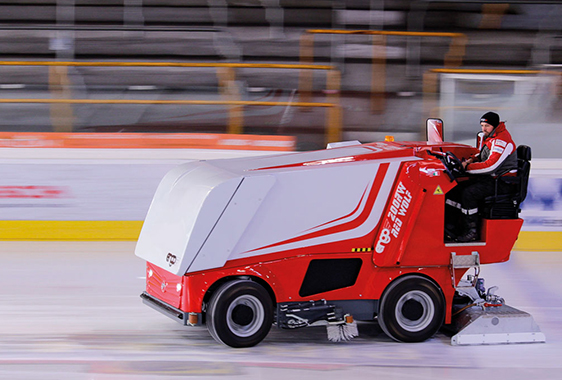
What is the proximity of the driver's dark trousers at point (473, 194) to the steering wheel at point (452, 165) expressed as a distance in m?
0.16

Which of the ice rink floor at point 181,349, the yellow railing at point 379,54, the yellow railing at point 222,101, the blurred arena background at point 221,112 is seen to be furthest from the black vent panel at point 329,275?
the yellow railing at point 379,54

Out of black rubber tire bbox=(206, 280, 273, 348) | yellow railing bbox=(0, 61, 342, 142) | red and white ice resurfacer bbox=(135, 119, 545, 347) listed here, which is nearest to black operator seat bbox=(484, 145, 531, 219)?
red and white ice resurfacer bbox=(135, 119, 545, 347)

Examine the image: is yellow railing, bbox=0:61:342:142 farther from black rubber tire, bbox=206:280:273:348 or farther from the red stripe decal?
black rubber tire, bbox=206:280:273:348

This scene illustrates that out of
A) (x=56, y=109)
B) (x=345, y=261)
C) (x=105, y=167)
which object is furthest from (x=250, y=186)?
(x=56, y=109)

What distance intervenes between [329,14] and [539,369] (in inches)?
433

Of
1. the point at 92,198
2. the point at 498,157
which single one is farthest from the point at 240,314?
the point at 92,198

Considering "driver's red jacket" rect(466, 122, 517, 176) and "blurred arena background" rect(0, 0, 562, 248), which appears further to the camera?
"blurred arena background" rect(0, 0, 562, 248)

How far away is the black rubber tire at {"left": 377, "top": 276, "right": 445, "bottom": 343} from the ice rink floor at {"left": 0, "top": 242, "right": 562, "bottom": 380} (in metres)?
0.09

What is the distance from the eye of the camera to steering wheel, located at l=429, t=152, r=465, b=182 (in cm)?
504

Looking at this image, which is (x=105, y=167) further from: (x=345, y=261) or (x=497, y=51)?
(x=497, y=51)

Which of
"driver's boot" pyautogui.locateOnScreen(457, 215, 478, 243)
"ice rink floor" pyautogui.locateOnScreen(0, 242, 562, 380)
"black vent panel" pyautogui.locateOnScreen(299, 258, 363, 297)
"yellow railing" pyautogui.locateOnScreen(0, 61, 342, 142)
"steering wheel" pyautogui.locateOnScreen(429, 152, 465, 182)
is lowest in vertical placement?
"ice rink floor" pyautogui.locateOnScreen(0, 242, 562, 380)

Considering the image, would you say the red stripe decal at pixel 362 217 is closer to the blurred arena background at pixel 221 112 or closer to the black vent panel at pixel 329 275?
the black vent panel at pixel 329 275

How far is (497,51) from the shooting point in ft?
44.9

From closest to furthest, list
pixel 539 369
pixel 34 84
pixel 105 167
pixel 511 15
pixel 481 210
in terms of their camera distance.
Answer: pixel 539 369 → pixel 481 210 → pixel 105 167 → pixel 34 84 → pixel 511 15
